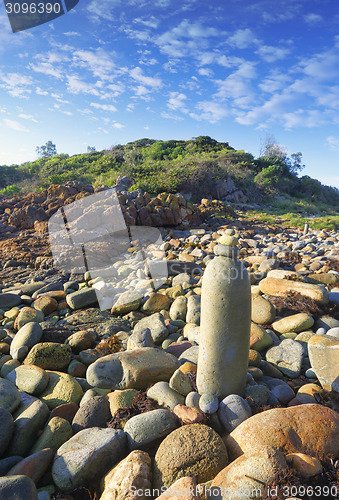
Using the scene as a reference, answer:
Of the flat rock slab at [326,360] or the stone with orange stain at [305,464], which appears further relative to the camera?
the flat rock slab at [326,360]

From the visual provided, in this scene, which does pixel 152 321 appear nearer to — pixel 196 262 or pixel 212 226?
pixel 196 262

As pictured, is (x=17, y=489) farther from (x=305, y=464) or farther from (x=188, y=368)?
(x=305, y=464)

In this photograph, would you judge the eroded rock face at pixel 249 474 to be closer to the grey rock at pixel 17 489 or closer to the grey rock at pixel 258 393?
the grey rock at pixel 258 393

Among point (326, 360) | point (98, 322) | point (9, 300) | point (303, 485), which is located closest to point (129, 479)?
point (303, 485)

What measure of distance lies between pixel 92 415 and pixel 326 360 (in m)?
2.92

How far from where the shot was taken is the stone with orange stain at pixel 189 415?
291 centimetres

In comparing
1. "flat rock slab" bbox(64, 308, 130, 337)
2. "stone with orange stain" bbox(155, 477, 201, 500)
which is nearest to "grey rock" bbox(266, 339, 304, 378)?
"stone with orange stain" bbox(155, 477, 201, 500)

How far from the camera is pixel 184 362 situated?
406 centimetres

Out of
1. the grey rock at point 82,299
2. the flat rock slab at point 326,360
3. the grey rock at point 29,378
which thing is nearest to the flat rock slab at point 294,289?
the flat rock slab at point 326,360

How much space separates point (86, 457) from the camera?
2.60 meters

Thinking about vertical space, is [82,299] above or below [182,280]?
below

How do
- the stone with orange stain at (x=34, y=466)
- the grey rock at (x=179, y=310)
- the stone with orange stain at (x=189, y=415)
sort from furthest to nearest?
the grey rock at (x=179, y=310), the stone with orange stain at (x=189, y=415), the stone with orange stain at (x=34, y=466)

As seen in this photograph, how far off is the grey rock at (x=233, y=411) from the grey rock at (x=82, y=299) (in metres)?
4.90

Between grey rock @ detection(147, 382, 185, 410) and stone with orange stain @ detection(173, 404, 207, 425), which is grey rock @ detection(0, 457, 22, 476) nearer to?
grey rock @ detection(147, 382, 185, 410)
